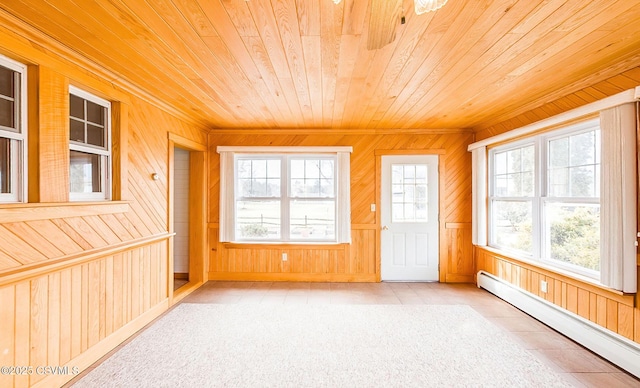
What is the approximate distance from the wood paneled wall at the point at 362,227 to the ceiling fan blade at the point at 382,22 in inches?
104

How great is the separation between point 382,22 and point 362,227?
327 cm

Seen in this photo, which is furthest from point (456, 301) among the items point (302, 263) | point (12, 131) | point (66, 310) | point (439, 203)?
point (12, 131)

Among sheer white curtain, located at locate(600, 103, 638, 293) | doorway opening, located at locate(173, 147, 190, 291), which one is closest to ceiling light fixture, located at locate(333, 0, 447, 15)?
sheer white curtain, located at locate(600, 103, 638, 293)

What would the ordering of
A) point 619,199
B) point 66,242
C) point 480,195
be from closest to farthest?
point 66,242 → point 619,199 → point 480,195

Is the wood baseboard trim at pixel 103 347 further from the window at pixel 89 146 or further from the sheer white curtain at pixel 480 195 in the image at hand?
the sheer white curtain at pixel 480 195

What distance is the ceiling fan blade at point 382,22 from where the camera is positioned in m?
1.47

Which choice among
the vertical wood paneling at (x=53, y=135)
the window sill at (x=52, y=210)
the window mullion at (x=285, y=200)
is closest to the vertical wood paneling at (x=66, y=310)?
the window sill at (x=52, y=210)

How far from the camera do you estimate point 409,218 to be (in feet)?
15.0

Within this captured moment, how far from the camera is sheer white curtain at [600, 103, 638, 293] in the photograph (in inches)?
87.4

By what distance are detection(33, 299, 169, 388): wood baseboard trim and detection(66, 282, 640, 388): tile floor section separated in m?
0.65

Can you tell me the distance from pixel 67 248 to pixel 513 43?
3489 mm

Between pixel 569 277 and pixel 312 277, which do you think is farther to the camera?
pixel 312 277

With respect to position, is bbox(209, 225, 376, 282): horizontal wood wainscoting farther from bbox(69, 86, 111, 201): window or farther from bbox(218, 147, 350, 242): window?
bbox(69, 86, 111, 201): window

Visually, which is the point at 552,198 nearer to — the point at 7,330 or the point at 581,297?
the point at 581,297
